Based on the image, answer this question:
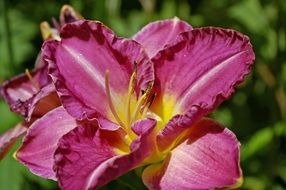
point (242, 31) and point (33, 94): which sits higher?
point (33, 94)

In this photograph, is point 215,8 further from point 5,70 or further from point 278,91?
point 5,70

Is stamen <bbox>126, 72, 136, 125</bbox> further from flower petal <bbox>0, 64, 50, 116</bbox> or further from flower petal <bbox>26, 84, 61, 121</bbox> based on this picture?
flower petal <bbox>0, 64, 50, 116</bbox>

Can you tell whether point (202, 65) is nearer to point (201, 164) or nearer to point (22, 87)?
point (201, 164)

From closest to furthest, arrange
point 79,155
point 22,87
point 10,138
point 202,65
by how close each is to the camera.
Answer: point 79,155 → point 202,65 → point 10,138 → point 22,87

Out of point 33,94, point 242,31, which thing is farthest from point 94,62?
point 242,31

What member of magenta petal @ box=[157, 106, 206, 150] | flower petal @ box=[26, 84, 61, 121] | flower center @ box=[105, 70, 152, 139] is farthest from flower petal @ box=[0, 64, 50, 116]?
magenta petal @ box=[157, 106, 206, 150]

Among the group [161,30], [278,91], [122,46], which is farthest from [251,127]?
[122,46]
